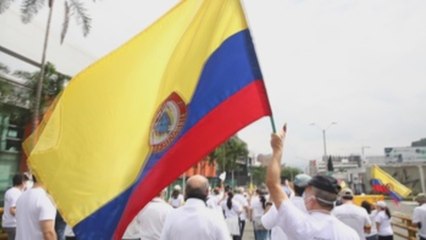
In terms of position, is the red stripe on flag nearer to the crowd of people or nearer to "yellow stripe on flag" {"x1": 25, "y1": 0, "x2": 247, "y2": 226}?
"yellow stripe on flag" {"x1": 25, "y1": 0, "x2": 247, "y2": 226}

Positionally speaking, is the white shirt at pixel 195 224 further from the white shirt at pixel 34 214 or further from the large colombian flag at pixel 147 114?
the white shirt at pixel 34 214

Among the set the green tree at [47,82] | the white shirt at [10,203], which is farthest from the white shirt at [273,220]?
the green tree at [47,82]

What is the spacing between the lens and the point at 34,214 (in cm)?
520

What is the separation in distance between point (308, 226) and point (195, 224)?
1.43 metres

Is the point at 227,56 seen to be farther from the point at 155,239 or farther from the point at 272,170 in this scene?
the point at 155,239

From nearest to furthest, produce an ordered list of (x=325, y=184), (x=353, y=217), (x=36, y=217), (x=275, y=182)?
(x=275, y=182), (x=325, y=184), (x=36, y=217), (x=353, y=217)

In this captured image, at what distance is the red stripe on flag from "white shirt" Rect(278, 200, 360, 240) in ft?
3.55

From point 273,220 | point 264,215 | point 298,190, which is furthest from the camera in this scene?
point 298,190

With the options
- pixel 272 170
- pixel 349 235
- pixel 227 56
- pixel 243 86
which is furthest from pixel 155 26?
pixel 349 235

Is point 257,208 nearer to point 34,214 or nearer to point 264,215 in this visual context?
point 264,215

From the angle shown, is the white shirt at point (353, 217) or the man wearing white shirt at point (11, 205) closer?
the white shirt at point (353, 217)

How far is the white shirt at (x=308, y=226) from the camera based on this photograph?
2674mm

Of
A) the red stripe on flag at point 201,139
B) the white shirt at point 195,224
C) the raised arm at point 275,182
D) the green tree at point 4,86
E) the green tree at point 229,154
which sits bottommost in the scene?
the white shirt at point 195,224

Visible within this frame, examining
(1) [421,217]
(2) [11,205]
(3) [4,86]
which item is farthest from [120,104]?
(3) [4,86]
